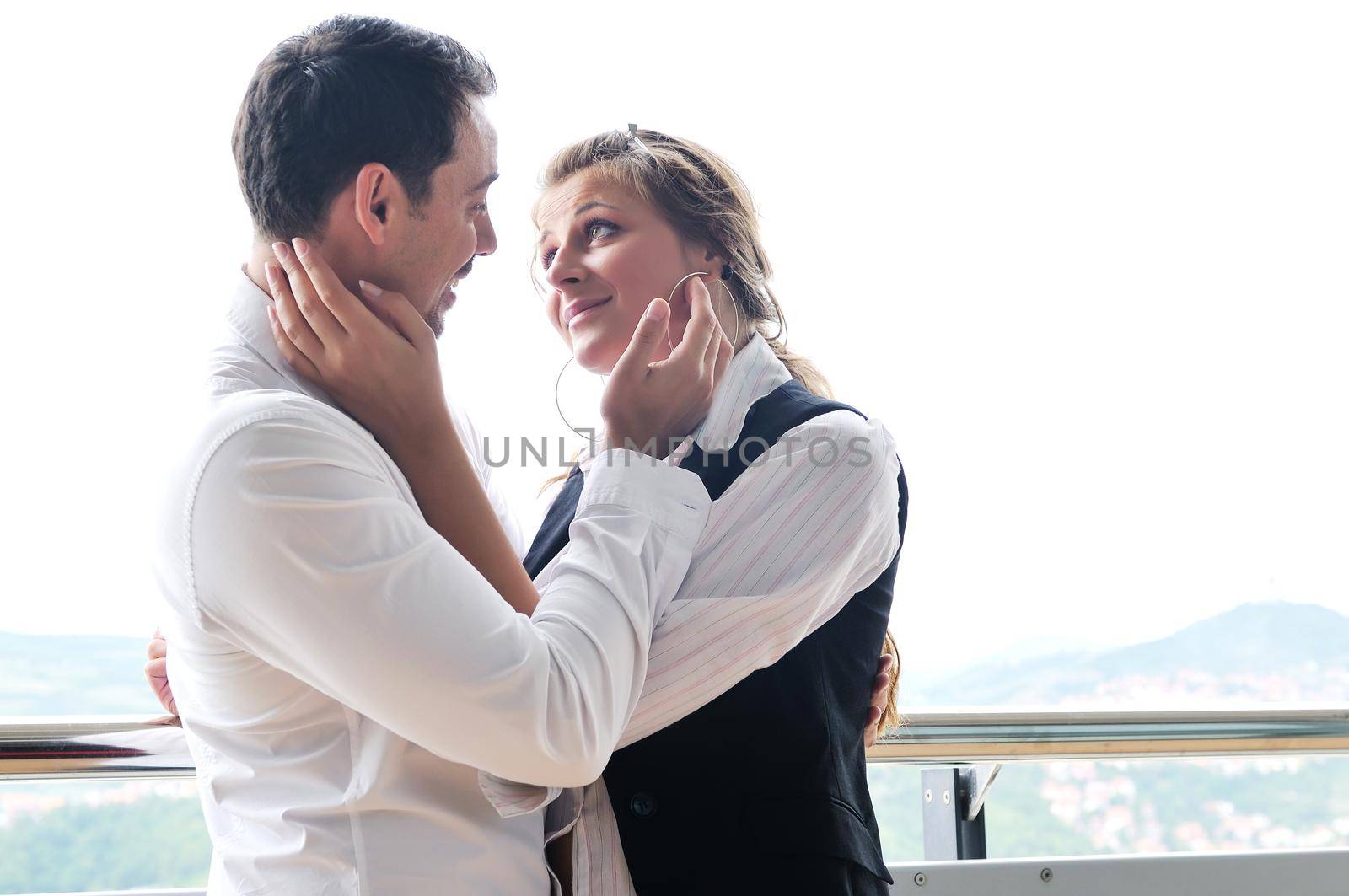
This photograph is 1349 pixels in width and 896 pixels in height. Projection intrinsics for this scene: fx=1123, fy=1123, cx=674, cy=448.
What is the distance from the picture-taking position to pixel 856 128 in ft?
10.6

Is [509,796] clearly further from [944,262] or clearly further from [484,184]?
[944,262]

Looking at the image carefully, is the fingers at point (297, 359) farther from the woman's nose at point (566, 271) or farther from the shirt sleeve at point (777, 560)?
the woman's nose at point (566, 271)

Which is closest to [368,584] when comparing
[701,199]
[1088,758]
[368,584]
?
[368,584]

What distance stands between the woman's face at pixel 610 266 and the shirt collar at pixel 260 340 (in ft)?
1.88

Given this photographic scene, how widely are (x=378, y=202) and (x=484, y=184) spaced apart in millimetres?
123

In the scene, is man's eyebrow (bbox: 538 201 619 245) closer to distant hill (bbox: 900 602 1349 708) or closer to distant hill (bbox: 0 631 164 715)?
distant hill (bbox: 0 631 164 715)

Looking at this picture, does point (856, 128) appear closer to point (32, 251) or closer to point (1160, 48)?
point (1160, 48)

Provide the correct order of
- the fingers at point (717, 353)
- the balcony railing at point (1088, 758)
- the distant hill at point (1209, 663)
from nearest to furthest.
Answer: the fingers at point (717, 353) < the balcony railing at point (1088, 758) < the distant hill at point (1209, 663)

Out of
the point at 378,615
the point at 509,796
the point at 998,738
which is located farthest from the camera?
the point at 998,738

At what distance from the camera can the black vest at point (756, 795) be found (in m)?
1.08

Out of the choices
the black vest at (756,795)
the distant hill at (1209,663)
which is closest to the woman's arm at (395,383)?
the black vest at (756,795)

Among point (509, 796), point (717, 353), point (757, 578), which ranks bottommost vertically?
point (509, 796)

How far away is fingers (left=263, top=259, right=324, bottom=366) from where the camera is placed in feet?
3.16

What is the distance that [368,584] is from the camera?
80cm
